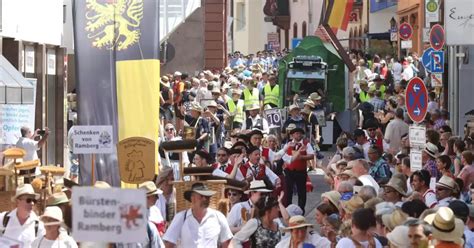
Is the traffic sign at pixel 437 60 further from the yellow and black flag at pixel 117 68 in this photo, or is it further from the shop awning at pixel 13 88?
the yellow and black flag at pixel 117 68

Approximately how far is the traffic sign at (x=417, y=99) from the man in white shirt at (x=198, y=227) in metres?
7.53

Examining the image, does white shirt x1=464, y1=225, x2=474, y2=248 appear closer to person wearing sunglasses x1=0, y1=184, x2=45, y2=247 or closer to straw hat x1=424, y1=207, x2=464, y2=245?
straw hat x1=424, y1=207, x2=464, y2=245

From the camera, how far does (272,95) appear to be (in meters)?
36.9

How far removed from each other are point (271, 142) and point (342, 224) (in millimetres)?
9808

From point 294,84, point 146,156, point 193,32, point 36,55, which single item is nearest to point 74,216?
point 146,156

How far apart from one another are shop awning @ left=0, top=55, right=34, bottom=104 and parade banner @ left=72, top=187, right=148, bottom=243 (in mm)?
14309

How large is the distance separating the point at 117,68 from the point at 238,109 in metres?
14.2

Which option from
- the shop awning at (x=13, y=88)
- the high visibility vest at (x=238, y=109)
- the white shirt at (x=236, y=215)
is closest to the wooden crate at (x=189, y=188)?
the white shirt at (x=236, y=215)

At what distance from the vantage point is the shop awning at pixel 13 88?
24.6m

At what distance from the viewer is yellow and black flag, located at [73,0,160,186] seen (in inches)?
725

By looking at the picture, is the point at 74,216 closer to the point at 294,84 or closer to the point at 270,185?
the point at 270,185

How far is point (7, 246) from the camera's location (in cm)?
1367

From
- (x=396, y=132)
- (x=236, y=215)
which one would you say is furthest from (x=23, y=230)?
(x=396, y=132)

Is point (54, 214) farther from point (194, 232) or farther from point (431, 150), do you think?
point (431, 150)
